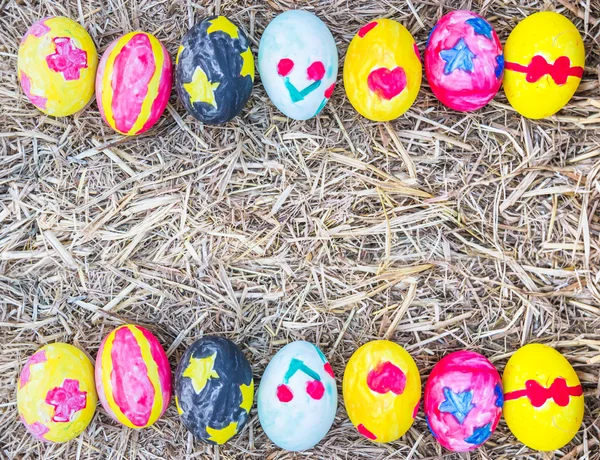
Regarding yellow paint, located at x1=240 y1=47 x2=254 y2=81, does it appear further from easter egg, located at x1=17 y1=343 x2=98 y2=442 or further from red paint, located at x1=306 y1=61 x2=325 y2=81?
easter egg, located at x1=17 y1=343 x2=98 y2=442

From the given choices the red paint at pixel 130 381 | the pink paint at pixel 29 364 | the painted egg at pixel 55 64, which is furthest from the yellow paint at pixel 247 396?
the painted egg at pixel 55 64

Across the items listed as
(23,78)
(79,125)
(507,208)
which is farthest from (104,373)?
(507,208)

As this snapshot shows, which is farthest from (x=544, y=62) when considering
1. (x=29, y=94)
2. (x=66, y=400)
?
(x=66, y=400)

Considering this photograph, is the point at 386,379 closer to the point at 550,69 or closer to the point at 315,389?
the point at 315,389

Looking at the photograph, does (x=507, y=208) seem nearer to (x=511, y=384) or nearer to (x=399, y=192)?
(x=399, y=192)

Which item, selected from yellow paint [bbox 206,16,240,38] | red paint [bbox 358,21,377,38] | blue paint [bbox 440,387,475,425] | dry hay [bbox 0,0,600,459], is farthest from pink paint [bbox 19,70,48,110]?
blue paint [bbox 440,387,475,425]
